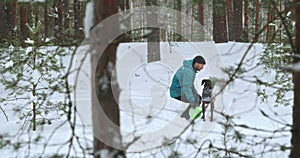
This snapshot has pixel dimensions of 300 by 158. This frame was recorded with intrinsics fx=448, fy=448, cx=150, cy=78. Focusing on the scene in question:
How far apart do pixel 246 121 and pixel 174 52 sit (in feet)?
28.2

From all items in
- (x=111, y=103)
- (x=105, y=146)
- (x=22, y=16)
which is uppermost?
(x=22, y=16)

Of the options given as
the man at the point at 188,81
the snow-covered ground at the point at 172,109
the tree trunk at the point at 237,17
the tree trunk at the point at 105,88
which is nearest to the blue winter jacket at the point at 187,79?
the man at the point at 188,81

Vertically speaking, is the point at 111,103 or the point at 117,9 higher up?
the point at 117,9

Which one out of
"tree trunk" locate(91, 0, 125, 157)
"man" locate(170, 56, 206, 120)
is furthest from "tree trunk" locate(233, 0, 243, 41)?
"tree trunk" locate(91, 0, 125, 157)

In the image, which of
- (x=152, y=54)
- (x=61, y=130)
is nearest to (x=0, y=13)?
(x=152, y=54)

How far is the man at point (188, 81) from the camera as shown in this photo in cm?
689

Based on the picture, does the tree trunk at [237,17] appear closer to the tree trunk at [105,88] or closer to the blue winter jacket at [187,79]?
the blue winter jacket at [187,79]

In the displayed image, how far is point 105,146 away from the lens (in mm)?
2975

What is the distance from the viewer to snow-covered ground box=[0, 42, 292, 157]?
3.67 meters

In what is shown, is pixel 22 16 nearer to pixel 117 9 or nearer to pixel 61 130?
pixel 61 130

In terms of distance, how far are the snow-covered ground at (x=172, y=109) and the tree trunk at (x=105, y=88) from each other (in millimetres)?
149

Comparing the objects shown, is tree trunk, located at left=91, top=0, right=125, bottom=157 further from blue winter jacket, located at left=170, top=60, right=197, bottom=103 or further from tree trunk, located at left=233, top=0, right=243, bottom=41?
tree trunk, located at left=233, top=0, right=243, bottom=41

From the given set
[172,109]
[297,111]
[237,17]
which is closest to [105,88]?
[297,111]

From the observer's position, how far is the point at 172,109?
329 inches
